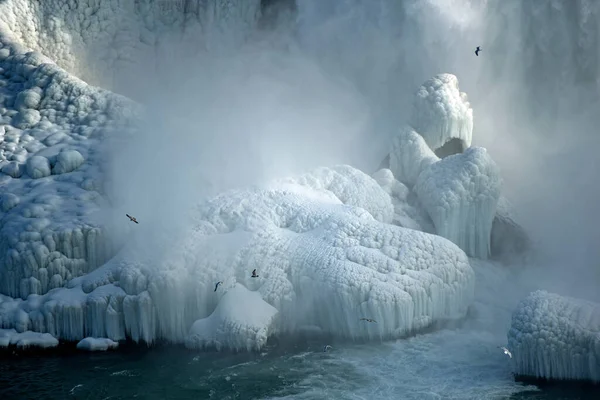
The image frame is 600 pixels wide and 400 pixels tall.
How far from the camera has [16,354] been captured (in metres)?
10.5

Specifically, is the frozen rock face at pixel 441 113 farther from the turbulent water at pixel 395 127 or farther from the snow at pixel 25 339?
the snow at pixel 25 339

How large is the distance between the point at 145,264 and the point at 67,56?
6.20 metres

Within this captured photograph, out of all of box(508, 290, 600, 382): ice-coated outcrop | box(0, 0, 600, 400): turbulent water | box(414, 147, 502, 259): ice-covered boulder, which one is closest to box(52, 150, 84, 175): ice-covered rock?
box(0, 0, 600, 400): turbulent water

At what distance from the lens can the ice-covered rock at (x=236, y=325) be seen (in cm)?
1042

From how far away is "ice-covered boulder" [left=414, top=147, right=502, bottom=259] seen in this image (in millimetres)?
13234

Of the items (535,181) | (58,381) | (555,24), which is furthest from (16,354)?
(555,24)

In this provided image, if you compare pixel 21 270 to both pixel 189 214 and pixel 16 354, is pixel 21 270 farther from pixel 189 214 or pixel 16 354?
pixel 189 214

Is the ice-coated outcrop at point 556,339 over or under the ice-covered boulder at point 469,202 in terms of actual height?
under

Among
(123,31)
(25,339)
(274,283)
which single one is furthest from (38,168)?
(123,31)

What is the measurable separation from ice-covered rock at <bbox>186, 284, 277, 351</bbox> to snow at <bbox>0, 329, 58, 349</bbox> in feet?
6.33

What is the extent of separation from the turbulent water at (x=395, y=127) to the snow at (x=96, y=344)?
0.16 meters

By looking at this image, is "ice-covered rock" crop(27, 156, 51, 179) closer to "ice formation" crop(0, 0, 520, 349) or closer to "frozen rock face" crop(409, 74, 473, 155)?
"ice formation" crop(0, 0, 520, 349)

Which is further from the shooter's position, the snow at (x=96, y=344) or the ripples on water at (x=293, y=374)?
the snow at (x=96, y=344)

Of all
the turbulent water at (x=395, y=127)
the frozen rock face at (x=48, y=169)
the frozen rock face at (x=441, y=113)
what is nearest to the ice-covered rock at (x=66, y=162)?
the frozen rock face at (x=48, y=169)
